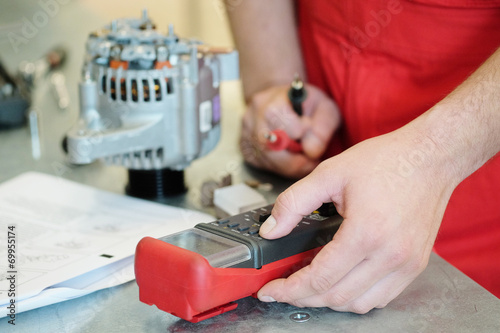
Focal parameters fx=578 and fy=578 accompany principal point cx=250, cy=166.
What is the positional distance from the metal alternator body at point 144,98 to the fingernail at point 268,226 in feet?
0.80

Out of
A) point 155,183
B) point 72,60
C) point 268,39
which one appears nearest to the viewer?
point 155,183

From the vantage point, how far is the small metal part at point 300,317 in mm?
500

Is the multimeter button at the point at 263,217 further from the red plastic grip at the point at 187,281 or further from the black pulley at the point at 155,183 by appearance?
the black pulley at the point at 155,183

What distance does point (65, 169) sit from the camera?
0.88 m

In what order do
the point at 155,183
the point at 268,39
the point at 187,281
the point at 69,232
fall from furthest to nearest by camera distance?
the point at 268,39 < the point at 155,183 < the point at 69,232 < the point at 187,281

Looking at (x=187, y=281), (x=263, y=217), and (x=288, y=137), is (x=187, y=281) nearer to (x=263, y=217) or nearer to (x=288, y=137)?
(x=263, y=217)

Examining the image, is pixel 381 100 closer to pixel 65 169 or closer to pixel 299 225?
pixel 299 225

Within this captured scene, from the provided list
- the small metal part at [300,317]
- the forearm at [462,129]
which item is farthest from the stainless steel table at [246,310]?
the forearm at [462,129]

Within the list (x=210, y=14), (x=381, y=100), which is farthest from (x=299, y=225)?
(x=210, y=14)

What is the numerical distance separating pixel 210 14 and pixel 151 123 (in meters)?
1.59

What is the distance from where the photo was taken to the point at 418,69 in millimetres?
811

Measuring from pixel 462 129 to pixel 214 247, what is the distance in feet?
0.86

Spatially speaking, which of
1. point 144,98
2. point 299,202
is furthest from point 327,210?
point 144,98

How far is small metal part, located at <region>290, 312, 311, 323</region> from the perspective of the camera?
19.7 inches
